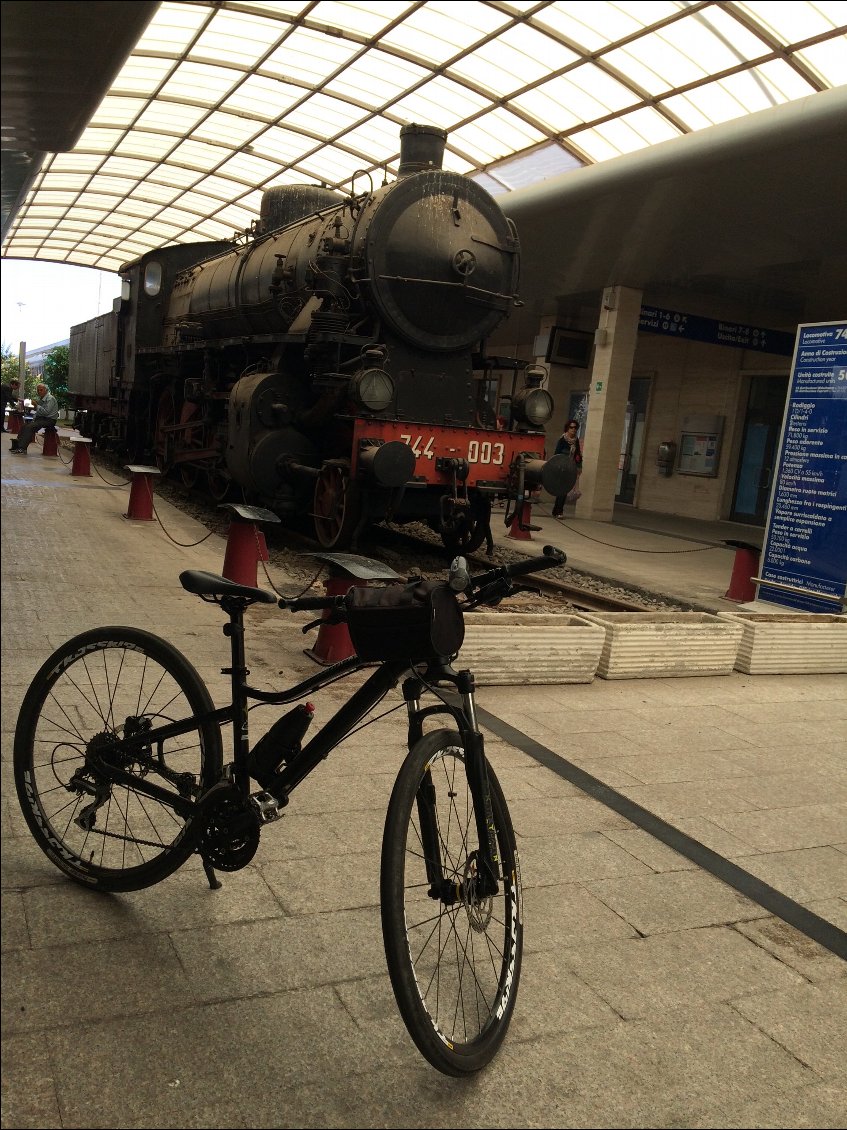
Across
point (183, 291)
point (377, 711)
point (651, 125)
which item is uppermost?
point (651, 125)

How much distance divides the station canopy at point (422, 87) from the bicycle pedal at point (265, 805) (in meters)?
1.94

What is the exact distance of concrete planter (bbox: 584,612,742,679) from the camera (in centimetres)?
612

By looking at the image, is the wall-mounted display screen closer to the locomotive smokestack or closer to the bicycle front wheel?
the locomotive smokestack

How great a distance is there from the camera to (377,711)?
16.5 feet

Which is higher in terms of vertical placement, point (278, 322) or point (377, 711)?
point (278, 322)

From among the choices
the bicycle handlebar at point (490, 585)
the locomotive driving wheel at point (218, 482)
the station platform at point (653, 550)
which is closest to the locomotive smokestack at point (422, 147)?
the locomotive driving wheel at point (218, 482)

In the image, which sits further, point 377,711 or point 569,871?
point 377,711

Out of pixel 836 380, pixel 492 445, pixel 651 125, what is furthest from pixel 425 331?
pixel 651 125

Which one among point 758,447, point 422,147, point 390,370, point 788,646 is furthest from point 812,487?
point 758,447

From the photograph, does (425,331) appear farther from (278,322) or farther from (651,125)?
(651,125)

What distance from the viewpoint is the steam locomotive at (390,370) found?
9.06m

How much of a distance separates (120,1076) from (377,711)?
123 inches

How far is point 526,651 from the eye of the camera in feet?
18.6

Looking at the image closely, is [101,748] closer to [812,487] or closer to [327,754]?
[327,754]
